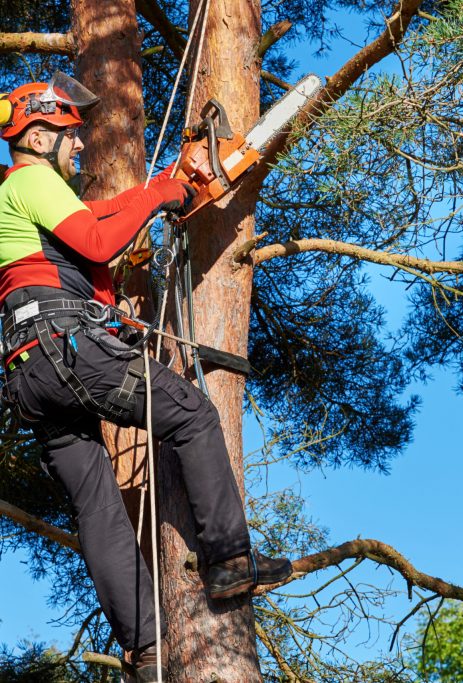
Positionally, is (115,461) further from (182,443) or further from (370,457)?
(370,457)

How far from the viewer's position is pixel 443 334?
23.9 ft

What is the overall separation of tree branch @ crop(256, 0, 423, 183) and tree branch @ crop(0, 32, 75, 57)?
1638 millimetres

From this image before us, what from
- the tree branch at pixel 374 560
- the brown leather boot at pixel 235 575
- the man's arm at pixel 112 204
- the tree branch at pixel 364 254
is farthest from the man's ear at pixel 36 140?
the tree branch at pixel 374 560

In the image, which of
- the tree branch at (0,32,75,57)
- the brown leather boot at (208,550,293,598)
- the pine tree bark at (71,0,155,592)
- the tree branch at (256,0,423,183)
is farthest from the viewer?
the tree branch at (0,32,75,57)

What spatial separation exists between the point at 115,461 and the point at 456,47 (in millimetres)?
2148

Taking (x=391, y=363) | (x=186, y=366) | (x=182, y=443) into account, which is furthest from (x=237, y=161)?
(x=391, y=363)

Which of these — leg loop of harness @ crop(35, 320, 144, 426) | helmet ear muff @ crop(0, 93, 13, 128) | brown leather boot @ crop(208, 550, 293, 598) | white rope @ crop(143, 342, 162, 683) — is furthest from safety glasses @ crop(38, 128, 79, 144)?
brown leather boot @ crop(208, 550, 293, 598)

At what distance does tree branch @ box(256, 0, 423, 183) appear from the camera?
12.6 feet

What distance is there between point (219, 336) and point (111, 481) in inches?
32.0

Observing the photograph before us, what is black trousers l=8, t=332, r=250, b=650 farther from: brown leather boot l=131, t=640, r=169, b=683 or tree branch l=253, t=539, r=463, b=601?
tree branch l=253, t=539, r=463, b=601

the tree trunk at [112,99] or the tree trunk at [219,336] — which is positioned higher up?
the tree trunk at [112,99]

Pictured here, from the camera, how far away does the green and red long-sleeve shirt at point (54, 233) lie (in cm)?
311

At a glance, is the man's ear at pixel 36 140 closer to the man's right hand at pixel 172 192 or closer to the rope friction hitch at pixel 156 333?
the man's right hand at pixel 172 192

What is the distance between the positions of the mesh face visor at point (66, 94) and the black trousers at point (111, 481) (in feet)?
3.07
